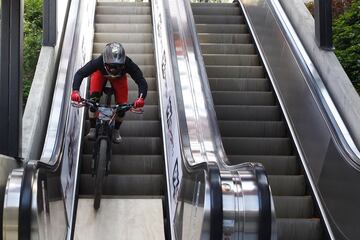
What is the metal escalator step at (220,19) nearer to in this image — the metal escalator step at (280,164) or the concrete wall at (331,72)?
the concrete wall at (331,72)

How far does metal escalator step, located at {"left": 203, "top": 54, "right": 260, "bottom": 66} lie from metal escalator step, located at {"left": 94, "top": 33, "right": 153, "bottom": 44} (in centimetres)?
144

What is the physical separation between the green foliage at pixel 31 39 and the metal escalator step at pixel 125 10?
2458mm

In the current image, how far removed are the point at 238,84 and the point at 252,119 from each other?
2.72 feet

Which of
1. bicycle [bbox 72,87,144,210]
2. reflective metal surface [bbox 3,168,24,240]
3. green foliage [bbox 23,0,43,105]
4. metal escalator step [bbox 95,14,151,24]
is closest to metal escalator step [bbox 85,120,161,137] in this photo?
bicycle [bbox 72,87,144,210]

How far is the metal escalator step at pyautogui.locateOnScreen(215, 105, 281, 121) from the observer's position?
7.48 meters

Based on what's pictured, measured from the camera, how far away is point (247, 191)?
3.65 meters

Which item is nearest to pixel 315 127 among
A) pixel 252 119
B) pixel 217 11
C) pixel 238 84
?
pixel 252 119

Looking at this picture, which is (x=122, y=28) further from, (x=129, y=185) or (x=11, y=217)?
(x=11, y=217)

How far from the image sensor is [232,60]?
29.1 ft

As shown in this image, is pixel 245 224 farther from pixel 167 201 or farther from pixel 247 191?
pixel 167 201

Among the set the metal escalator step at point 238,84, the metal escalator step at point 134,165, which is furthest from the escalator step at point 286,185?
the metal escalator step at point 238,84

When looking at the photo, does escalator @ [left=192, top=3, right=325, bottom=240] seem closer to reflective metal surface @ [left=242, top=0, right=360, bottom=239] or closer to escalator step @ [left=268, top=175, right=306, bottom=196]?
escalator step @ [left=268, top=175, right=306, bottom=196]

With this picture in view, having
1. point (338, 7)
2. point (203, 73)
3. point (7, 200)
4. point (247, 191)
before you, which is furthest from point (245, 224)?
point (338, 7)

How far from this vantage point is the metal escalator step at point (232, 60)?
8812 mm
